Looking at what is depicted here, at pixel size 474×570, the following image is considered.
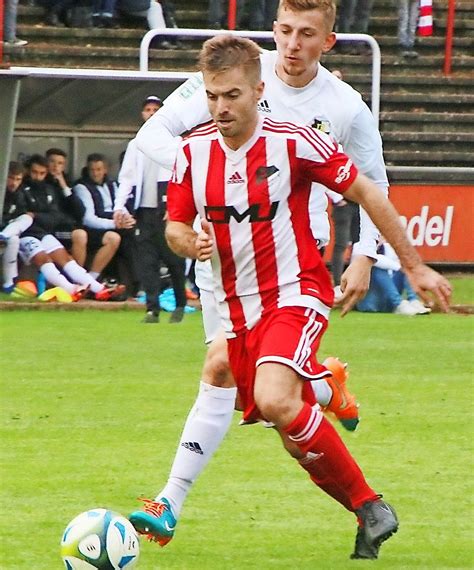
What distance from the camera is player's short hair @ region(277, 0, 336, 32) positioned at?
636 centimetres

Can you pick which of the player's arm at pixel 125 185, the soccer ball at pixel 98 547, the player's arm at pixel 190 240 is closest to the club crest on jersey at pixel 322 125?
the player's arm at pixel 190 240

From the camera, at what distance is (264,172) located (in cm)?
572

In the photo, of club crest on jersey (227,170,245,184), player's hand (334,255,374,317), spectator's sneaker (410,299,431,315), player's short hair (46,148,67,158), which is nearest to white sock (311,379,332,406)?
player's hand (334,255,374,317)

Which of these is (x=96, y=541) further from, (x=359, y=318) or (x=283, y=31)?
(x=359, y=318)

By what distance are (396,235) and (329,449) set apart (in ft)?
2.77

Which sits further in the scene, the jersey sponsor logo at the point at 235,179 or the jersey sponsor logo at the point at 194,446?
the jersey sponsor logo at the point at 194,446

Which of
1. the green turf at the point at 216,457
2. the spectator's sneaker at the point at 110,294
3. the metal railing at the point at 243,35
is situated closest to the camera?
the green turf at the point at 216,457

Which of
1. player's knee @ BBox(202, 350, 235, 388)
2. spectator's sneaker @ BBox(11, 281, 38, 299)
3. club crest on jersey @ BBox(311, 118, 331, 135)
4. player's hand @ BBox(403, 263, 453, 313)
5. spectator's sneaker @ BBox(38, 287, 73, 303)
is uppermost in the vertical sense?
club crest on jersey @ BBox(311, 118, 331, 135)

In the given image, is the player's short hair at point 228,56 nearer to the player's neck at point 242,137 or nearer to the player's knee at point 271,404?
the player's neck at point 242,137

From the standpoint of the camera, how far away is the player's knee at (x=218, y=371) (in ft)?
19.5

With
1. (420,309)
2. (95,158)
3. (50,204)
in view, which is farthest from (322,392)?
(95,158)

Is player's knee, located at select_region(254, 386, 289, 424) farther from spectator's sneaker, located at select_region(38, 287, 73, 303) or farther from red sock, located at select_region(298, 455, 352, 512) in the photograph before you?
spectator's sneaker, located at select_region(38, 287, 73, 303)

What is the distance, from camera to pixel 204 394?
6.00m

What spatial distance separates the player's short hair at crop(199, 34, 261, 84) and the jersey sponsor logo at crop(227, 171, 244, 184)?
0.36m
